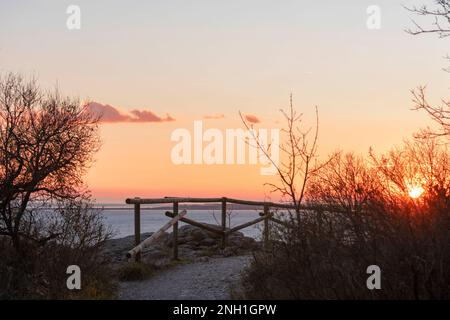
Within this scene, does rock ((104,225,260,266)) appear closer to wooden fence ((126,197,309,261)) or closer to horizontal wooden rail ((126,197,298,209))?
wooden fence ((126,197,309,261))

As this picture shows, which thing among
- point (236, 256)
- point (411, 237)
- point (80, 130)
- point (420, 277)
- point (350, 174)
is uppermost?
point (80, 130)

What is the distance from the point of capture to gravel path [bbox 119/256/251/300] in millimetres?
12773

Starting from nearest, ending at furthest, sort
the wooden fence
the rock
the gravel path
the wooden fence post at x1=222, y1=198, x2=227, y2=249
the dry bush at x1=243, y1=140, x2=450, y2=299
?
1. the dry bush at x1=243, y1=140, x2=450, y2=299
2. the gravel path
3. the wooden fence
4. the rock
5. the wooden fence post at x1=222, y1=198, x2=227, y2=249

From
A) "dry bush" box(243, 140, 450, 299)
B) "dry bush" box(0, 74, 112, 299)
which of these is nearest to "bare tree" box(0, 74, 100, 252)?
"dry bush" box(0, 74, 112, 299)

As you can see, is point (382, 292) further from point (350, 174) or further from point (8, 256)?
point (8, 256)

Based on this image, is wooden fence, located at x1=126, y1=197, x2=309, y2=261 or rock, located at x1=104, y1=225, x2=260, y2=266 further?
rock, located at x1=104, y1=225, x2=260, y2=266

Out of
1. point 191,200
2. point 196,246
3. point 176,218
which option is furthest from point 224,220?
point 176,218

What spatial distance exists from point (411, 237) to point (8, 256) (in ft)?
36.2

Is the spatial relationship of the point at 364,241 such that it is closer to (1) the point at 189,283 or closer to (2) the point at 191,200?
(1) the point at 189,283

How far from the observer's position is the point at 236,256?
19516mm

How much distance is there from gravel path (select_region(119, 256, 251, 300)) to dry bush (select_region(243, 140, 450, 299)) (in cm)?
170

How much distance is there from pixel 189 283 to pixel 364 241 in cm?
638

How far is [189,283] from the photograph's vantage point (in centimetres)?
1420
